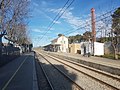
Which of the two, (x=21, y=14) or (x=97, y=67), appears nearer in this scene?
(x=97, y=67)

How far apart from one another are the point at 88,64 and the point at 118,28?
16.4 m

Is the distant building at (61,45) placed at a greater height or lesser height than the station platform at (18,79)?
greater

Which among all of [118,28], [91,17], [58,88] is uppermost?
[91,17]

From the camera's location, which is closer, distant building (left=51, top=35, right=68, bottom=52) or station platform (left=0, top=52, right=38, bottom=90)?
station platform (left=0, top=52, right=38, bottom=90)

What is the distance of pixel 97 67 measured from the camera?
23.4 m

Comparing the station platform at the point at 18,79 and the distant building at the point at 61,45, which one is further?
the distant building at the point at 61,45

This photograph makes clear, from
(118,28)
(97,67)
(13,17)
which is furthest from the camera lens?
(118,28)

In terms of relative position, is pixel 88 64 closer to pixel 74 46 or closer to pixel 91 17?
pixel 91 17

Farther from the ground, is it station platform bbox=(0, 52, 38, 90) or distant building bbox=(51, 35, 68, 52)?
distant building bbox=(51, 35, 68, 52)

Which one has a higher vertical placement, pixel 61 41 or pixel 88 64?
pixel 61 41

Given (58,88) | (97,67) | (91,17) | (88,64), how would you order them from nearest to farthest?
1. (58,88)
2. (97,67)
3. (88,64)
4. (91,17)

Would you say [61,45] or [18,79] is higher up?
[61,45]

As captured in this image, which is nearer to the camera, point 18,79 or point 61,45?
point 18,79

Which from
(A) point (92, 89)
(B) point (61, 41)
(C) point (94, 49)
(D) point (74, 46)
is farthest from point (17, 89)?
(B) point (61, 41)
